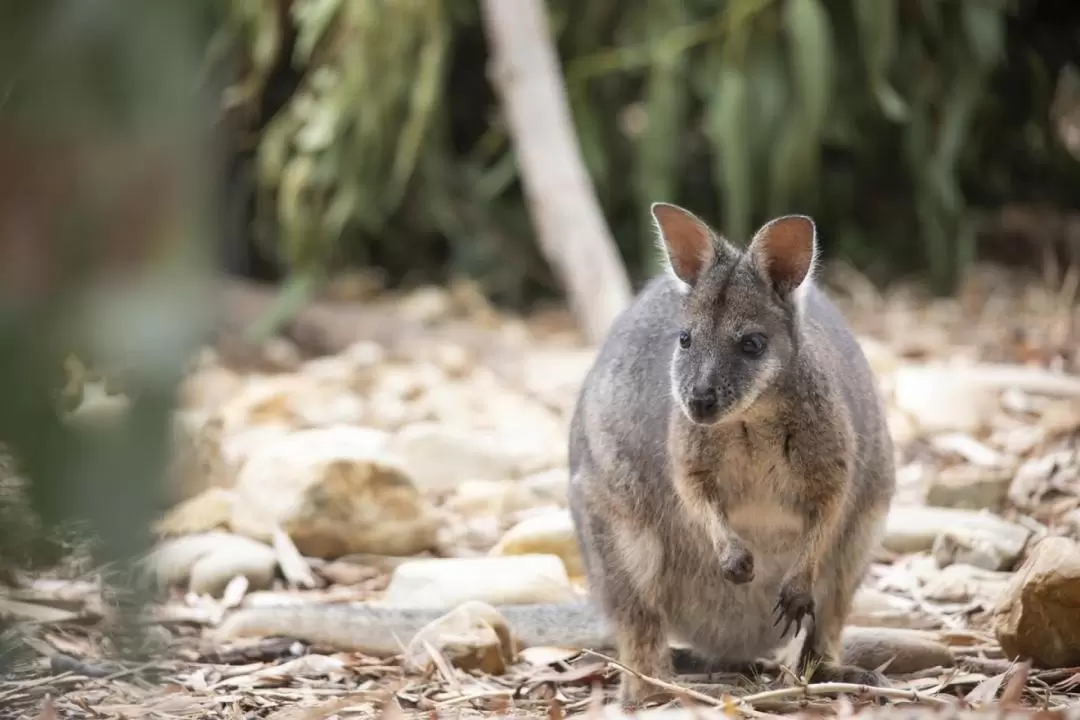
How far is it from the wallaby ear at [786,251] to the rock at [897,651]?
0.77 metres

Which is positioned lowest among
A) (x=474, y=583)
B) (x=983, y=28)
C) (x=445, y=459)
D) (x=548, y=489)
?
(x=474, y=583)

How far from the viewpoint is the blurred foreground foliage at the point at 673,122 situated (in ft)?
19.6

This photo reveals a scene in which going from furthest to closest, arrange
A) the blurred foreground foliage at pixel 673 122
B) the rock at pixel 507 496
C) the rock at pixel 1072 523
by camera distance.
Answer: the blurred foreground foliage at pixel 673 122, the rock at pixel 507 496, the rock at pixel 1072 523

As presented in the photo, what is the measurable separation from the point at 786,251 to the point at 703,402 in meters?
0.37

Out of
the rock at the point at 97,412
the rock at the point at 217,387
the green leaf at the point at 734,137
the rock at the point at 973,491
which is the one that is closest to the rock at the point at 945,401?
the rock at the point at 973,491

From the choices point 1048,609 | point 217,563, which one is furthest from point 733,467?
point 217,563

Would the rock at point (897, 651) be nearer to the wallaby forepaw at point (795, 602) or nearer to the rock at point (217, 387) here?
the wallaby forepaw at point (795, 602)

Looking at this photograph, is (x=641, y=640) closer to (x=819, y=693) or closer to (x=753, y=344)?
(x=819, y=693)

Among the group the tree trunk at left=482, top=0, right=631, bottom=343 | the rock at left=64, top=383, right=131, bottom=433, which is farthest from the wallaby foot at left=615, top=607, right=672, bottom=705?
the tree trunk at left=482, top=0, right=631, bottom=343

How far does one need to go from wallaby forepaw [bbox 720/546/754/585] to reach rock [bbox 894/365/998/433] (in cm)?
200

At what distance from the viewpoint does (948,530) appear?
11.3ft

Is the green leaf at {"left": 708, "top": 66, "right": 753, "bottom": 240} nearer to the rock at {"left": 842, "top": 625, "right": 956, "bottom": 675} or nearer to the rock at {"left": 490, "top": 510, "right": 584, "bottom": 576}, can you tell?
the rock at {"left": 490, "top": 510, "right": 584, "bottom": 576}

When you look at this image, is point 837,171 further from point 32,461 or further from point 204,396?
point 32,461

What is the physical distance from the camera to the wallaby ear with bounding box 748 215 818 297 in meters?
2.66
